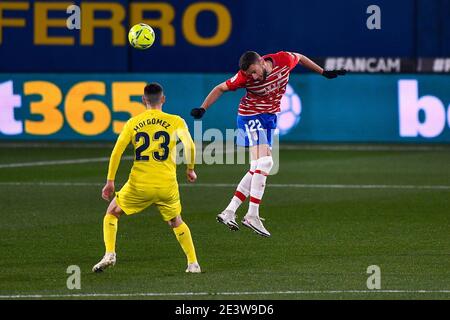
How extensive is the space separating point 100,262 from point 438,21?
54.0 feet

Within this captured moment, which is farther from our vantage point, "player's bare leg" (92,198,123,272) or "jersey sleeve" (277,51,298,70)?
"jersey sleeve" (277,51,298,70)

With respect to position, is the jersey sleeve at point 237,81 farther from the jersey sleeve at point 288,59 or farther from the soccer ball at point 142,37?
the soccer ball at point 142,37

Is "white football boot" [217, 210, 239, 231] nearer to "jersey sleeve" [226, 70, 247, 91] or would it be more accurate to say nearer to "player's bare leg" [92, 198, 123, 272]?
"jersey sleeve" [226, 70, 247, 91]

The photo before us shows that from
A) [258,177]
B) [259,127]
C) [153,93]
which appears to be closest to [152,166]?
[153,93]

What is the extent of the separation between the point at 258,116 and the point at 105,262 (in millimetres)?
3933

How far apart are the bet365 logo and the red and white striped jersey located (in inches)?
426

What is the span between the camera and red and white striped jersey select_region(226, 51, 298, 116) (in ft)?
47.7

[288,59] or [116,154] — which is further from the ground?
[288,59]

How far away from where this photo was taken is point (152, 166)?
11469 mm

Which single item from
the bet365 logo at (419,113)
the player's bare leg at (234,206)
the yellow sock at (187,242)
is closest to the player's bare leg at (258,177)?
the player's bare leg at (234,206)

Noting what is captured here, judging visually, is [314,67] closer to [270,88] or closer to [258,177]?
[270,88]

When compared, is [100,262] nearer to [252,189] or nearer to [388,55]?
[252,189]

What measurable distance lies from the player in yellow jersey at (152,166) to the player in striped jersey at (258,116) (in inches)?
107

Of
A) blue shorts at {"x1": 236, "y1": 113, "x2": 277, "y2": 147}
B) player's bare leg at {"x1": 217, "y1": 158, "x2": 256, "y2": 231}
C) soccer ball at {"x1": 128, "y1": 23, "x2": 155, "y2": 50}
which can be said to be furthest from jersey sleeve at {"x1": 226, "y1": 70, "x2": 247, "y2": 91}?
soccer ball at {"x1": 128, "y1": 23, "x2": 155, "y2": 50}
